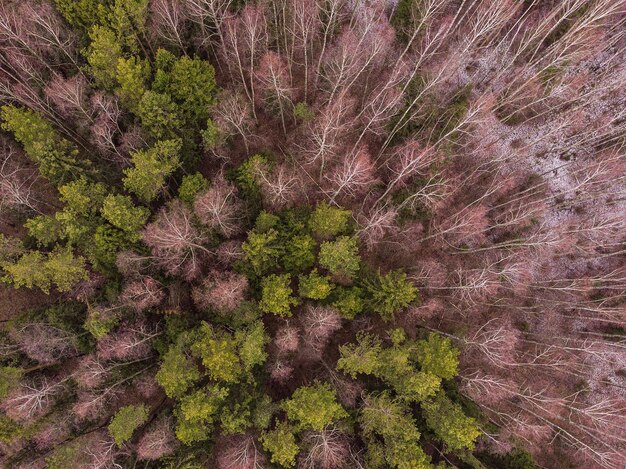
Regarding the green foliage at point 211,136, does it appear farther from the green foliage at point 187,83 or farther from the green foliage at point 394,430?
the green foliage at point 394,430

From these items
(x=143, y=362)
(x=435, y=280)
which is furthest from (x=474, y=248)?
(x=143, y=362)

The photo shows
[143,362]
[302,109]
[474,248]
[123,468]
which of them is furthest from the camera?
[474,248]

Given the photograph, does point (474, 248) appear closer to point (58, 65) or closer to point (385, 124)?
point (385, 124)

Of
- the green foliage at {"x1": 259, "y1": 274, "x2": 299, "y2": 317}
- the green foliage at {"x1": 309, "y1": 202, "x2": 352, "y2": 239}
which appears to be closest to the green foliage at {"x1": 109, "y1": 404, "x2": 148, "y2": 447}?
the green foliage at {"x1": 259, "y1": 274, "x2": 299, "y2": 317}

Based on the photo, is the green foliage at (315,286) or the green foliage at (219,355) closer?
the green foliage at (219,355)

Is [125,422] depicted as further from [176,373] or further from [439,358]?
[439,358]

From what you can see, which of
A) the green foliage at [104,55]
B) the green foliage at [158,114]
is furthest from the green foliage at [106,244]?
the green foliage at [104,55]
